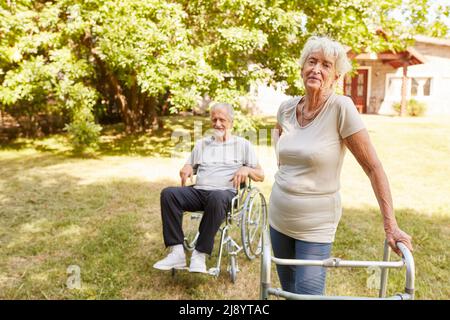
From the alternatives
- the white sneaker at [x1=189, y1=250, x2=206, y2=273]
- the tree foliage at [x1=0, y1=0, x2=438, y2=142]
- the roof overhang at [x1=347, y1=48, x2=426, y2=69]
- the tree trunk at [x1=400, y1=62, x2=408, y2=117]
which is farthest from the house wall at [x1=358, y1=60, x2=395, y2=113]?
the white sneaker at [x1=189, y1=250, x2=206, y2=273]

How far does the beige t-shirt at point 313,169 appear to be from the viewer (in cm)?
183

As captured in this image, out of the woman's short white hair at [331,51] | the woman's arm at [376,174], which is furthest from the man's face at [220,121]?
the woman's arm at [376,174]

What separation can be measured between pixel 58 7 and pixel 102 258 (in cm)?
594

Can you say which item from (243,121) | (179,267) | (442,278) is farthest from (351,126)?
(243,121)

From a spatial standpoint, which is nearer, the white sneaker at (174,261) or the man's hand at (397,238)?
the man's hand at (397,238)

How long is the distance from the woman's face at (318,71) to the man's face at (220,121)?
5.49ft

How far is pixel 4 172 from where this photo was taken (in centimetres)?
723

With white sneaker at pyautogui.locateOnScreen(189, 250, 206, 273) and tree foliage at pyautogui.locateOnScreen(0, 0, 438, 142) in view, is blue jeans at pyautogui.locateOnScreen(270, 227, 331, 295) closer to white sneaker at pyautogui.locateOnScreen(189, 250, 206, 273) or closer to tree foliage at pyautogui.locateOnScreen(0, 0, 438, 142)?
white sneaker at pyautogui.locateOnScreen(189, 250, 206, 273)

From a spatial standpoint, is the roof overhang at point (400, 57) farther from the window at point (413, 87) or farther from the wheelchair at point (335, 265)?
the wheelchair at point (335, 265)

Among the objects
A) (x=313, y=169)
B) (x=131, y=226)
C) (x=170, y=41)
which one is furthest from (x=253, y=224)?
(x=170, y=41)

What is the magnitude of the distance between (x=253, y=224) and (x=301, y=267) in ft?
6.08

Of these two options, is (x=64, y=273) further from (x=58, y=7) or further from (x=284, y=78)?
(x=284, y=78)

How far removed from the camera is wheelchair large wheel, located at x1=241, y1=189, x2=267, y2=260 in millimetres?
3340

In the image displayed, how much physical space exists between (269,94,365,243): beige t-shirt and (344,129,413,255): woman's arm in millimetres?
43
